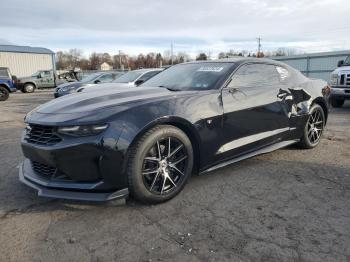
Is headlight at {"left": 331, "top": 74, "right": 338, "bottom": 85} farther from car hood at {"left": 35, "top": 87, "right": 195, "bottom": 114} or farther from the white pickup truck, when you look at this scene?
car hood at {"left": 35, "top": 87, "right": 195, "bottom": 114}

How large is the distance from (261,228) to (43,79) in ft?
91.0

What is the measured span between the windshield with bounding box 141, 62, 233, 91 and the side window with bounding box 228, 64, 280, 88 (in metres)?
0.17

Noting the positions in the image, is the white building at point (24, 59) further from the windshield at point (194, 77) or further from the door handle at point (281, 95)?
the door handle at point (281, 95)

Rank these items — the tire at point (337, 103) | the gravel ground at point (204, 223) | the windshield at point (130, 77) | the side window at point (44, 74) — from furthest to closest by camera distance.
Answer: the side window at point (44, 74)
the tire at point (337, 103)
the windshield at point (130, 77)
the gravel ground at point (204, 223)

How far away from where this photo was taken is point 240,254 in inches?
96.4

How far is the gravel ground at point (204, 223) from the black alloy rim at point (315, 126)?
1.09 m

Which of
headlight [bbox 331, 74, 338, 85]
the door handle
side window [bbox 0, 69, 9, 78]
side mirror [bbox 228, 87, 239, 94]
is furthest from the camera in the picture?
side window [bbox 0, 69, 9, 78]

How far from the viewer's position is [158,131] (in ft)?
10.5

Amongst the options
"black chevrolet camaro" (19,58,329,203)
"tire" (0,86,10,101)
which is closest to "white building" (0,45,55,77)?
"tire" (0,86,10,101)

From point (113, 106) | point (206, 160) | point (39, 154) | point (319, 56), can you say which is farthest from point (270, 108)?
point (319, 56)

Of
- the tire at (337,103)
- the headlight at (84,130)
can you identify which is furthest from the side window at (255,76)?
the tire at (337,103)

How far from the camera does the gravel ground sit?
249 cm

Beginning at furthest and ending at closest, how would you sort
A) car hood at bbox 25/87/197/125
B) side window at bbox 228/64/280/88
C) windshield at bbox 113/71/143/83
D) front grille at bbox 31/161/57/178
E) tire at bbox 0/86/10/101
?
tire at bbox 0/86/10/101 → windshield at bbox 113/71/143/83 → side window at bbox 228/64/280/88 → front grille at bbox 31/161/57/178 → car hood at bbox 25/87/197/125

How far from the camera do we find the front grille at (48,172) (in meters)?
3.04
